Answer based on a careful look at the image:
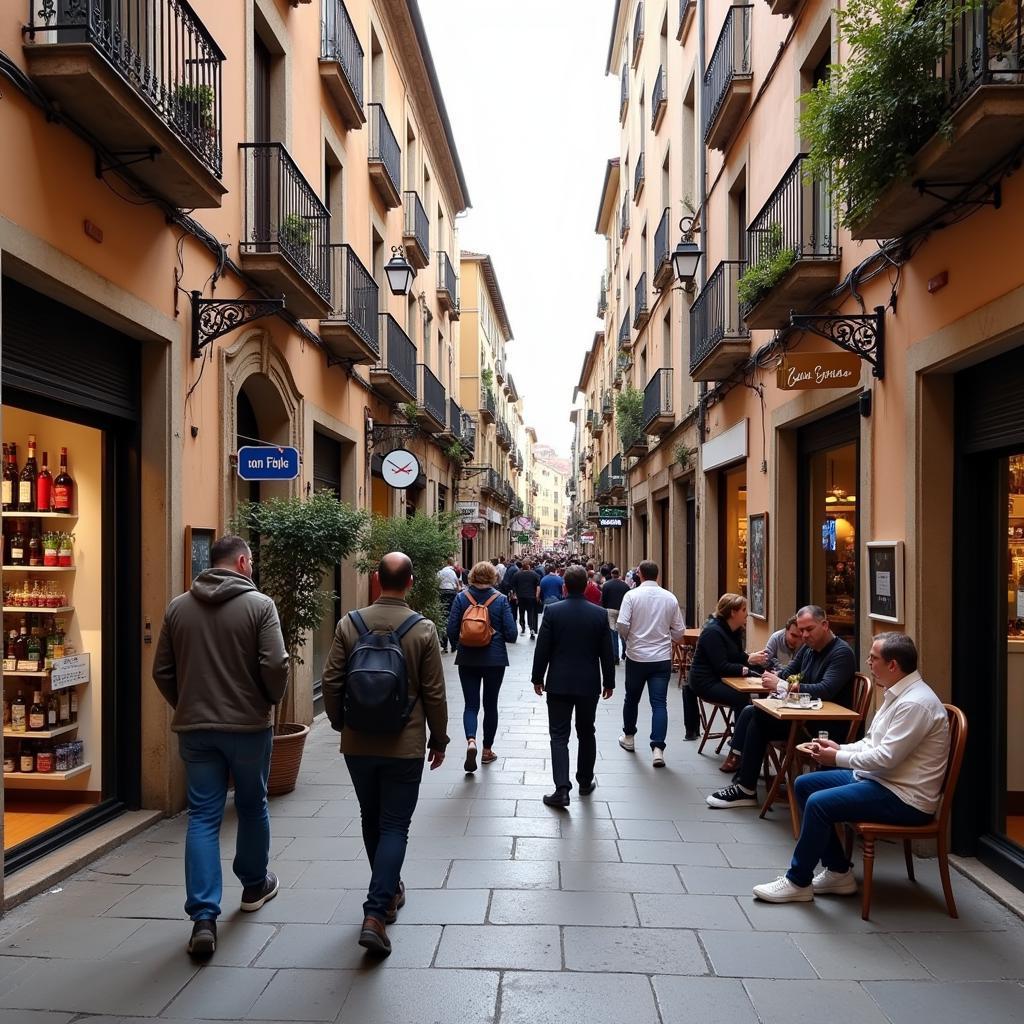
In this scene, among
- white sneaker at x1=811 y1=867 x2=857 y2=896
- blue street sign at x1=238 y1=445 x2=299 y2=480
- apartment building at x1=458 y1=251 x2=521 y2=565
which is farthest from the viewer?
apartment building at x1=458 y1=251 x2=521 y2=565

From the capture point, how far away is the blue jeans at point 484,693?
26.8 ft

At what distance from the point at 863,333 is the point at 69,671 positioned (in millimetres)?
6355

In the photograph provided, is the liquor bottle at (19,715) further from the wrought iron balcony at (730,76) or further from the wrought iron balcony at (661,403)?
the wrought iron balcony at (661,403)

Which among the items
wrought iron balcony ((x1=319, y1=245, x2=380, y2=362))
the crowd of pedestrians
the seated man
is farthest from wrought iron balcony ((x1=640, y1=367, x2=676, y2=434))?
the crowd of pedestrians

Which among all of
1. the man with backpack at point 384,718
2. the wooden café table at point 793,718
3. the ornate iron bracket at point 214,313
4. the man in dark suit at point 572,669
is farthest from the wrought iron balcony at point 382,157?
the man with backpack at point 384,718

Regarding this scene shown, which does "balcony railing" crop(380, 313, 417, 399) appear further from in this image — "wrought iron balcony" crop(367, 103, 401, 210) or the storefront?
the storefront

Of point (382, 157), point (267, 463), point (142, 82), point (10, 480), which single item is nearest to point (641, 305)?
point (382, 157)

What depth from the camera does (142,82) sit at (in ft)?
18.6

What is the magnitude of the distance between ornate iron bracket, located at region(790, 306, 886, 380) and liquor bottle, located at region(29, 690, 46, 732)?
6.09 m

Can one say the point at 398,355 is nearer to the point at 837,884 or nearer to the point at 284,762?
the point at 284,762

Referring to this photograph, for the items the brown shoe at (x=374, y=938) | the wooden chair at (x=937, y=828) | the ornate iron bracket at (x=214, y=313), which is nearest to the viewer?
the brown shoe at (x=374, y=938)

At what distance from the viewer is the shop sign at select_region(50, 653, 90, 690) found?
610cm

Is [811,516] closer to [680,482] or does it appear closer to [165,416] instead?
[165,416]

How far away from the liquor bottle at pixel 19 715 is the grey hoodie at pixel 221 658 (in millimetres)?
2070
